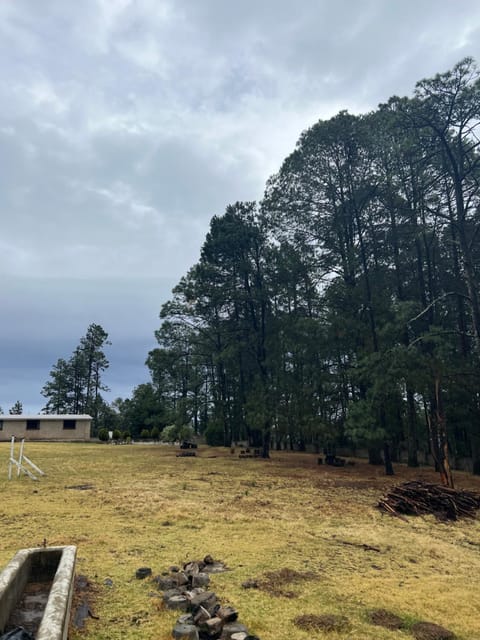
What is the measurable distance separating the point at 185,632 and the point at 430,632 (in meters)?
2.29

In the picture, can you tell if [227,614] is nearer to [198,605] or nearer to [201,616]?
[201,616]

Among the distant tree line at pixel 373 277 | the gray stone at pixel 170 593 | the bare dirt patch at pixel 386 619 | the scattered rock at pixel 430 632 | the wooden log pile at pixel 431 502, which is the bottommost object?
the wooden log pile at pixel 431 502

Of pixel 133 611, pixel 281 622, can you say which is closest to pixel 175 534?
pixel 133 611

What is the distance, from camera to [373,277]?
66.4 ft

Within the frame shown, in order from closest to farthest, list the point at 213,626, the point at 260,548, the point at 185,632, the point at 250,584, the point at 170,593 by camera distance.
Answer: the point at 185,632 < the point at 213,626 < the point at 170,593 < the point at 250,584 < the point at 260,548

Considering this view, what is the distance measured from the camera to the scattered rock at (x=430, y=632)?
3.78 m

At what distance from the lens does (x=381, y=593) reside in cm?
482

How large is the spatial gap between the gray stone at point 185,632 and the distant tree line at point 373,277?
1182 centimetres

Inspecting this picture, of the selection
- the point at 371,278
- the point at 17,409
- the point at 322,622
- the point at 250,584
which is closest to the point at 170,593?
the point at 250,584

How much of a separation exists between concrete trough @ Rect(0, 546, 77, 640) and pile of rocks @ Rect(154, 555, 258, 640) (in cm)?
103

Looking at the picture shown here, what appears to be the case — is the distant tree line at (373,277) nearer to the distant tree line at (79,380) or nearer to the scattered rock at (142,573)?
the scattered rock at (142,573)

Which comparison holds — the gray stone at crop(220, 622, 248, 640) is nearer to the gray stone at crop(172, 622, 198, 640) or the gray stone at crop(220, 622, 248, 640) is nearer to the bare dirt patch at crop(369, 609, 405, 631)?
the gray stone at crop(172, 622, 198, 640)

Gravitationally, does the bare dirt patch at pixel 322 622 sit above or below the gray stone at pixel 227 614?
below

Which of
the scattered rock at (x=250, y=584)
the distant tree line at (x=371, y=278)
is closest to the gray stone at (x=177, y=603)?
the scattered rock at (x=250, y=584)
